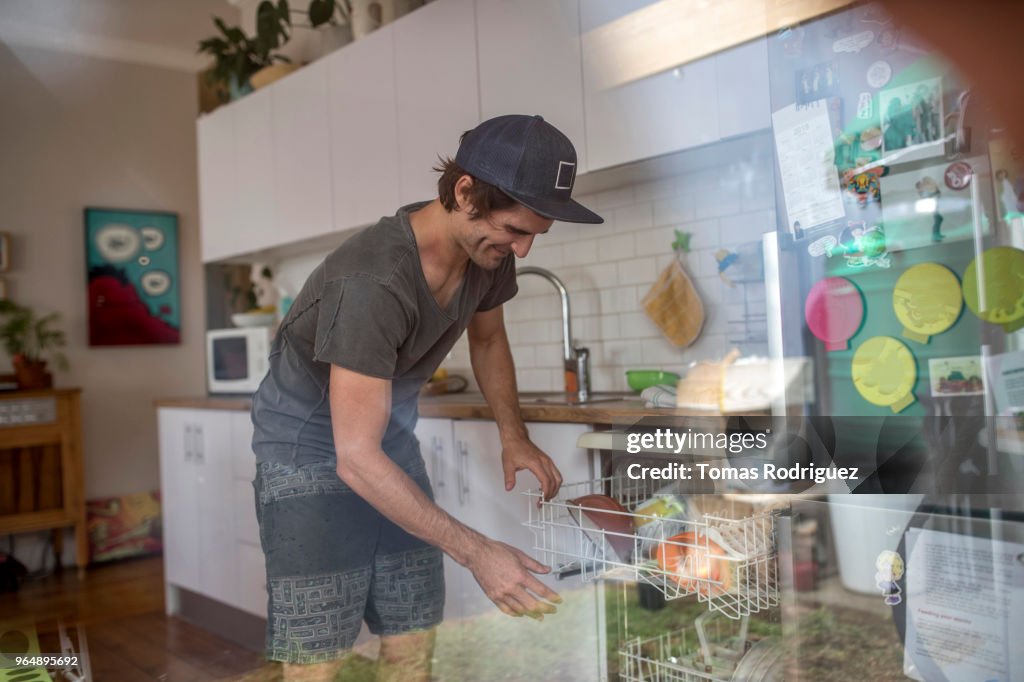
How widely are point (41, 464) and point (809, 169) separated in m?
1.12

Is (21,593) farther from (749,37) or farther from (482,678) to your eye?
(749,37)

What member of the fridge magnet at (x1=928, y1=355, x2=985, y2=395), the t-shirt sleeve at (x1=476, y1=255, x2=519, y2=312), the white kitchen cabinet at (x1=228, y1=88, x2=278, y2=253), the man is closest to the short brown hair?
the man

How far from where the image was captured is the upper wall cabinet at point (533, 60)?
52.4 inches

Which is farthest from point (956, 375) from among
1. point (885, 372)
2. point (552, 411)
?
point (552, 411)

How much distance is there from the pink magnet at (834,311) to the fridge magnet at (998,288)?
13 centimetres

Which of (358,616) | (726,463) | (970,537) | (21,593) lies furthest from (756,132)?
(21,593)

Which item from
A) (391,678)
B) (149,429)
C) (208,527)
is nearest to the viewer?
(391,678)

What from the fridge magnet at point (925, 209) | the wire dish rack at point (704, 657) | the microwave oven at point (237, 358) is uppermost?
the fridge magnet at point (925, 209)

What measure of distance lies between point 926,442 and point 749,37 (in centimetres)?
66

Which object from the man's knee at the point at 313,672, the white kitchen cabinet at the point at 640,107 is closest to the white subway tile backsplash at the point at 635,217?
the white kitchen cabinet at the point at 640,107

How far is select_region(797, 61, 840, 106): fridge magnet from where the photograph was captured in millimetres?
1036

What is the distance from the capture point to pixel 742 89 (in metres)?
1.30

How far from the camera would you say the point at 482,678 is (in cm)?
112

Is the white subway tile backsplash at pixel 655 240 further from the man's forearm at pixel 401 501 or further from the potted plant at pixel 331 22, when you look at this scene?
the man's forearm at pixel 401 501
